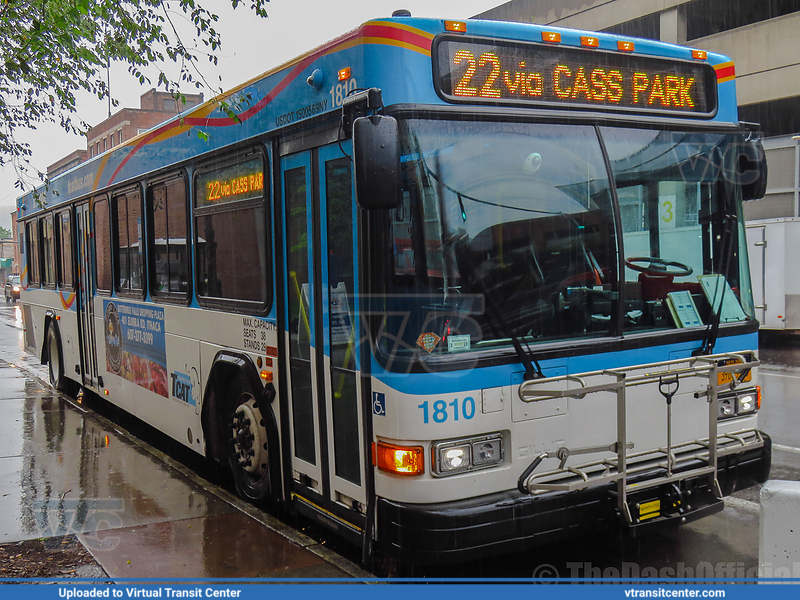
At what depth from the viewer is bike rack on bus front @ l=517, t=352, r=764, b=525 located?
12.4ft

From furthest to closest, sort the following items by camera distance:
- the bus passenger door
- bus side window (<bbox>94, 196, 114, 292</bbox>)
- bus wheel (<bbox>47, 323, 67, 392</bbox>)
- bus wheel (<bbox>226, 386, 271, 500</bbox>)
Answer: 1. bus wheel (<bbox>47, 323, 67, 392</bbox>)
2. the bus passenger door
3. bus side window (<bbox>94, 196, 114, 292</bbox>)
4. bus wheel (<bbox>226, 386, 271, 500</bbox>)

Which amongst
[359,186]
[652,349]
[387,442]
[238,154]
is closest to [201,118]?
[238,154]

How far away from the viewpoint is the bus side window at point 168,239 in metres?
6.56

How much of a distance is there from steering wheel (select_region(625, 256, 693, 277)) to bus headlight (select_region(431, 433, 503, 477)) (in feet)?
4.27

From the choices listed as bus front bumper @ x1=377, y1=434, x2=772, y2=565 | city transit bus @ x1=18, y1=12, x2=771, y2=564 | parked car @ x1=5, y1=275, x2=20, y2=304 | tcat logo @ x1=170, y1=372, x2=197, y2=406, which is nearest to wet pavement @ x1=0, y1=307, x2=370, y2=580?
city transit bus @ x1=18, y1=12, x2=771, y2=564

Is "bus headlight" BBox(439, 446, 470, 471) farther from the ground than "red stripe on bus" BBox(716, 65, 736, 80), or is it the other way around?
"red stripe on bus" BBox(716, 65, 736, 80)

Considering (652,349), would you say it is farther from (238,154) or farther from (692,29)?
(692,29)

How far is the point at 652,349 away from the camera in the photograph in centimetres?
441

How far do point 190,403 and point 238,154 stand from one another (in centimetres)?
236

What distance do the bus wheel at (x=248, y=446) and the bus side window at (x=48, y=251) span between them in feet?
22.4

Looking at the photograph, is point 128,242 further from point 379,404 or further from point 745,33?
point 745,33

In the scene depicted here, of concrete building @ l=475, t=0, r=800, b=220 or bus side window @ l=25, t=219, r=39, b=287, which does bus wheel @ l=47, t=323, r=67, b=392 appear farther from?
concrete building @ l=475, t=0, r=800, b=220

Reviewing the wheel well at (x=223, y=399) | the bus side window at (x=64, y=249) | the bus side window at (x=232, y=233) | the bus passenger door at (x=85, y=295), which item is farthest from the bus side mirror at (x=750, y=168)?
the bus side window at (x=64, y=249)

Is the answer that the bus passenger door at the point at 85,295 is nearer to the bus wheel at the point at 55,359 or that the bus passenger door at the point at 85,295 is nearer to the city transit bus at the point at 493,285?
the bus wheel at the point at 55,359
